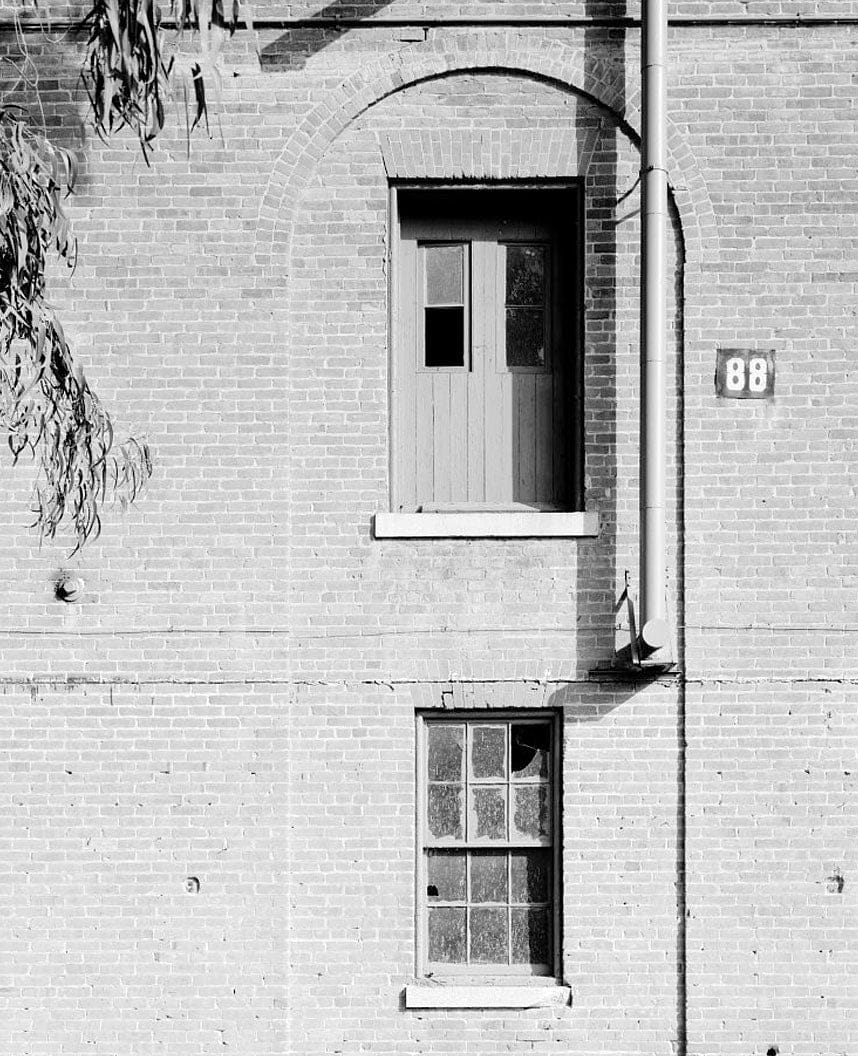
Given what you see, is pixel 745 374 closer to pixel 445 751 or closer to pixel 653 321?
pixel 653 321

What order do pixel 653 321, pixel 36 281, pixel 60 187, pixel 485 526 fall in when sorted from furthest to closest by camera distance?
pixel 485 526 < pixel 653 321 < pixel 60 187 < pixel 36 281

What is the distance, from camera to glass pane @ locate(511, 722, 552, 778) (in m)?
7.75

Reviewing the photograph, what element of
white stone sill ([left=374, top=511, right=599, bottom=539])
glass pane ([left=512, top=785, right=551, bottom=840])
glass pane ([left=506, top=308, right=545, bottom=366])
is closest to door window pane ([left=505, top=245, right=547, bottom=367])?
glass pane ([left=506, top=308, right=545, bottom=366])

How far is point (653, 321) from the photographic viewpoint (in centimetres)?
731

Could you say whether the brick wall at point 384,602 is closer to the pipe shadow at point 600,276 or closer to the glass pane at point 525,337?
the pipe shadow at point 600,276

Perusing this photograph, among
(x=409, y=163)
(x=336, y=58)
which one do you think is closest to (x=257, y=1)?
(x=336, y=58)

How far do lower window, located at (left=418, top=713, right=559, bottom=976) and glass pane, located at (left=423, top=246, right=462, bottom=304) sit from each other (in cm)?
287

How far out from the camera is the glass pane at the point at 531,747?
7.75m

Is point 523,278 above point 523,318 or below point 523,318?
above

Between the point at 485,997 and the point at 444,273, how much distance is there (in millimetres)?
4813

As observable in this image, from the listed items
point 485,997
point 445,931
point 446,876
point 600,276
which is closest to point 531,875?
point 446,876

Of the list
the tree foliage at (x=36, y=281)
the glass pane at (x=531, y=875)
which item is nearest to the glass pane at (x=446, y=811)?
the glass pane at (x=531, y=875)

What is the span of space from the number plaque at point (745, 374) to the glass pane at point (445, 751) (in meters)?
2.86

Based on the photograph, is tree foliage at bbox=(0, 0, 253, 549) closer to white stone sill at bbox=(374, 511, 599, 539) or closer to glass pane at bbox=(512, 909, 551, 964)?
white stone sill at bbox=(374, 511, 599, 539)
